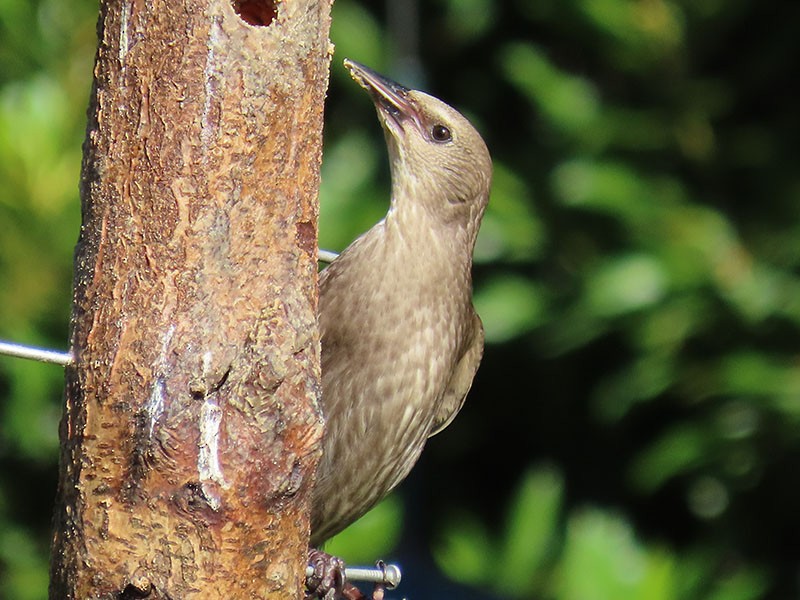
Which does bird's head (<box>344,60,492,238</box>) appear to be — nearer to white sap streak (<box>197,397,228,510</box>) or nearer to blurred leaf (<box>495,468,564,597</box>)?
white sap streak (<box>197,397,228,510</box>)

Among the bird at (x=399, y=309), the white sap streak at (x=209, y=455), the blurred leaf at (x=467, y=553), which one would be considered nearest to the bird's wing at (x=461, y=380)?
the bird at (x=399, y=309)

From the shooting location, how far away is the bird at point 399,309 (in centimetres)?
247

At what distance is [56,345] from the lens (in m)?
3.52

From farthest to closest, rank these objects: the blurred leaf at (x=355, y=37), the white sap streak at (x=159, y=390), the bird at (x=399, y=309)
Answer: the blurred leaf at (x=355, y=37)
the bird at (x=399, y=309)
the white sap streak at (x=159, y=390)

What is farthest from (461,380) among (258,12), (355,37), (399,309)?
(355,37)

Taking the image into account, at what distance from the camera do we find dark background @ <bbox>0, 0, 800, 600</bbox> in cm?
352

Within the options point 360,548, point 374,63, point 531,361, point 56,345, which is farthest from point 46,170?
point 531,361

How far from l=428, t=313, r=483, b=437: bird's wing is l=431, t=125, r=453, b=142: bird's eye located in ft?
1.11

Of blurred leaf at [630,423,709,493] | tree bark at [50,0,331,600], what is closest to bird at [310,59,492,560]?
tree bark at [50,0,331,600]

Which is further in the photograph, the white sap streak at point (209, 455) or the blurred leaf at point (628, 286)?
the blurred leaf at point (628, 286)

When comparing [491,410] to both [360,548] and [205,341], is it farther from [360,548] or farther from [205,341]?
[205,341]

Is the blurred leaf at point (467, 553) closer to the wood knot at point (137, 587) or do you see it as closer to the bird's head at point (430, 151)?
the bird's head at point (430, 151)

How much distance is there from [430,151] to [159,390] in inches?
43.9

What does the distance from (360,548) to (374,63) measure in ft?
4.16
